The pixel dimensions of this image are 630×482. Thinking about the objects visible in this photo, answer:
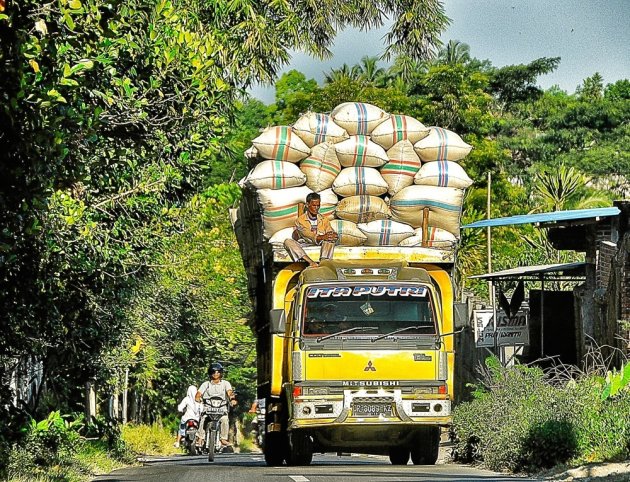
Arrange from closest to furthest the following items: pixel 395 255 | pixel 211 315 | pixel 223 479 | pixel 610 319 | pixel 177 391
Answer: pixel 223 479 → pixel 395 255 → pixel 610 319 → pixel 211 315 → pixel 177 391

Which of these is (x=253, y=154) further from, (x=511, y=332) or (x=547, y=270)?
(x=547, y=270)

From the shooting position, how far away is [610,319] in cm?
2302

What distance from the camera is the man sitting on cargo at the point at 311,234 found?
58.4 ft

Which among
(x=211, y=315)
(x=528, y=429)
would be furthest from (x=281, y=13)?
(x=211, y=315)

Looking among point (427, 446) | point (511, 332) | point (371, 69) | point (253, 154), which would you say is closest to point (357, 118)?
point (253, 154)

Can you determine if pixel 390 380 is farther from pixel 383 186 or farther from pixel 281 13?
pixel 281 13

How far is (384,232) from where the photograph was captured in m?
18.4

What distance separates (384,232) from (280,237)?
157cm

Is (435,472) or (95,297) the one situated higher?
(95,297)

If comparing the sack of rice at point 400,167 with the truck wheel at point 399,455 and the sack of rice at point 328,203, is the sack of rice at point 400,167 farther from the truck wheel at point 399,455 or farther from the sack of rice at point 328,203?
the truck wheel at point 399,455

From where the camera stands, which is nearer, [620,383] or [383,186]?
[620,383]

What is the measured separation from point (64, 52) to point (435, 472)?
28.1 feet

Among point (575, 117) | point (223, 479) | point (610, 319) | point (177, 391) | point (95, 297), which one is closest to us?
point (223, 479)

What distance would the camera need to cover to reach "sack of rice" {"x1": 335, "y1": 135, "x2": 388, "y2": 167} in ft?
61.2
